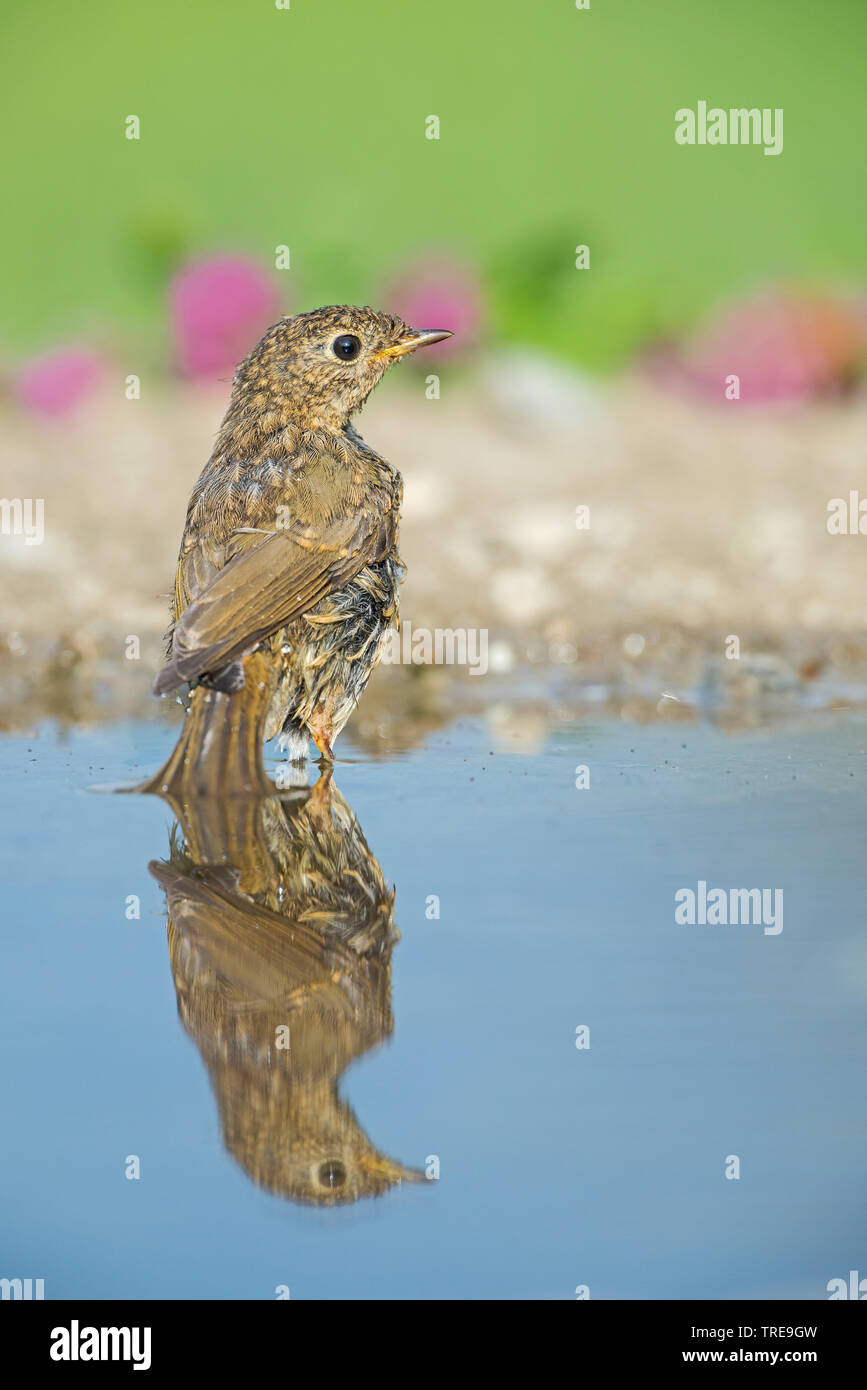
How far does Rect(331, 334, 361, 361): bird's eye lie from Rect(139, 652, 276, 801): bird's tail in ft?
4.10

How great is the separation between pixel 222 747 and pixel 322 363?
153 centimetres

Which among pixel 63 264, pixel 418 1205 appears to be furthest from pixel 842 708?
pixel 63 264

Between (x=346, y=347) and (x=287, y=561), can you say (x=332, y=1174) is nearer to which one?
(x=287, y=561)

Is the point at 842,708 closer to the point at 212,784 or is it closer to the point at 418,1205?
the point at 212,784

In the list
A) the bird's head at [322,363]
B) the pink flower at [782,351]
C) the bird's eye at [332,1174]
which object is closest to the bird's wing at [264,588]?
the bird's head at [322,363]

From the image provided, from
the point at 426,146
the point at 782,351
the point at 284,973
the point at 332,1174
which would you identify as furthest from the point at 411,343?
Answer: the point at 426,146

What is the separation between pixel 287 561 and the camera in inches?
178

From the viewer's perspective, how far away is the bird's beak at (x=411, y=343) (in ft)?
17.4

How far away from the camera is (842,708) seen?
18.1 feet

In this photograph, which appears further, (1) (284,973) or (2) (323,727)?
(2) (323,727)

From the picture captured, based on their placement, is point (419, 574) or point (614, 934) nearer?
point (614, 934)

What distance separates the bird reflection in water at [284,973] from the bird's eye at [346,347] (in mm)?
1643

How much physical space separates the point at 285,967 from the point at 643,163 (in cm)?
1013

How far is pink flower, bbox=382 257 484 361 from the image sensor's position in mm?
9211
